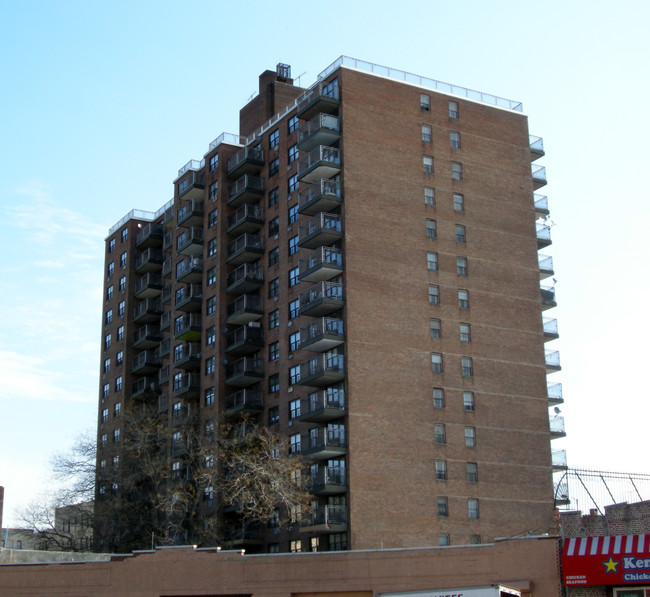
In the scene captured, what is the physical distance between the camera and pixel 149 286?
326 feet

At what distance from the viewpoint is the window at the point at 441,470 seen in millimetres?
69938

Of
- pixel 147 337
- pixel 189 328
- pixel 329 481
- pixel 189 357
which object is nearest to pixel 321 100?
pixel 189 328

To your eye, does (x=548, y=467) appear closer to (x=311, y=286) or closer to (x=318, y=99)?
(x=311, y=286)

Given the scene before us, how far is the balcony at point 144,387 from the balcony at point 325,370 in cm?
2926

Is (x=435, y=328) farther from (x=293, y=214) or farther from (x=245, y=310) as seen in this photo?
(x=245, y=310)

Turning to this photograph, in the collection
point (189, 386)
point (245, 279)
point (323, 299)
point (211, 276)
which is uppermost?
point (211, 276)

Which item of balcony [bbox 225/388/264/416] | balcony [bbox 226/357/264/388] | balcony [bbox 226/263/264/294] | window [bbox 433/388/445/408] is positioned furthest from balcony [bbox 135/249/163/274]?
window [bbox 433/388/445/408]

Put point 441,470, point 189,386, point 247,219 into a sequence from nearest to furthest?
point 441,470, point 247,219, point 189,386

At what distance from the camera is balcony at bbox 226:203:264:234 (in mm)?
83500

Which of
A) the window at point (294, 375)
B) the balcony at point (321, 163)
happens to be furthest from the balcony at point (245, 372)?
the balcony at point (321, 163)

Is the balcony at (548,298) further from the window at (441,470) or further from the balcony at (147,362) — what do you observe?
the balcony at (147,362)

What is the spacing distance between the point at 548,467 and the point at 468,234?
17.5 metres

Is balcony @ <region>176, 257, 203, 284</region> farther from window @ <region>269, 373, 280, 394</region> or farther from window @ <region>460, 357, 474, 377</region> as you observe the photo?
window @ <region>460, 357, 474, 377</region>

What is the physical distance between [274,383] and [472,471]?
1629cm
